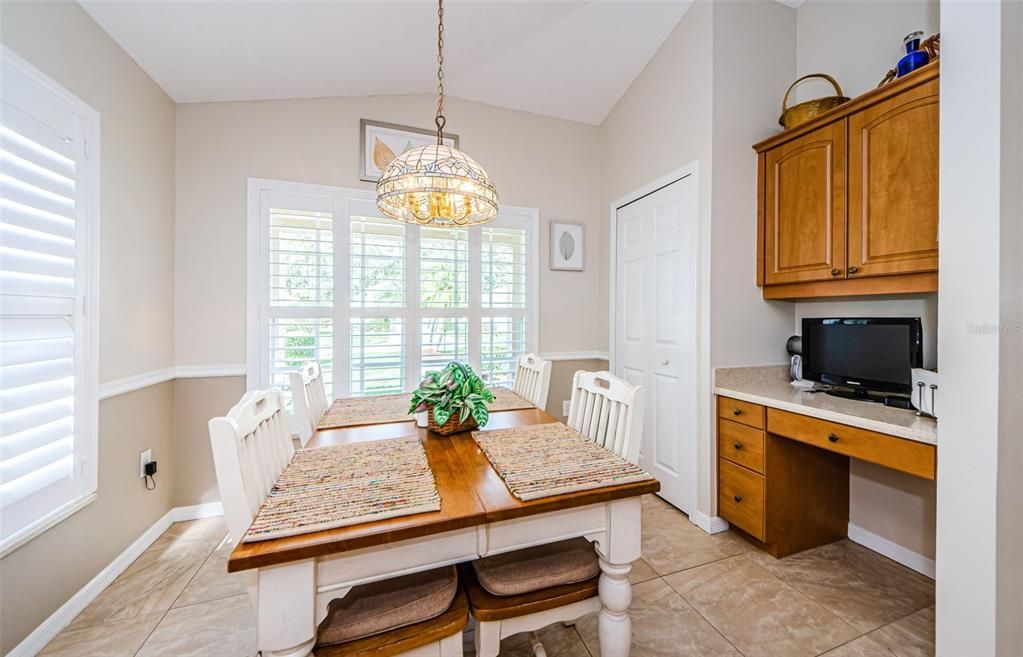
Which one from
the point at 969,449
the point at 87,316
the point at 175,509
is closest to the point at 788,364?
the point at 969,449

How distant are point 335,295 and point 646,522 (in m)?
2.46

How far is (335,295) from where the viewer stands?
260cm

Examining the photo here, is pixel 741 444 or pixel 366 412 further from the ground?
pixel 366 412

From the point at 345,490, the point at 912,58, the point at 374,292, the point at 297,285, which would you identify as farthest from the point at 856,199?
the point at 297,285

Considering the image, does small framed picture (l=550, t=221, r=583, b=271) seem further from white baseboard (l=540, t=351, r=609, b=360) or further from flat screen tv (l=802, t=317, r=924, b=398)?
flat screen tv (l=802, t=317, r=924, b=398)

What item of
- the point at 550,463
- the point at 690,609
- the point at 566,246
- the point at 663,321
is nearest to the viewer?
the point at 550,463

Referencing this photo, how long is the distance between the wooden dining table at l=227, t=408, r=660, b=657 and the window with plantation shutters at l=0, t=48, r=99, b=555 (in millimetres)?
1269

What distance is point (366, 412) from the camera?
1887mm

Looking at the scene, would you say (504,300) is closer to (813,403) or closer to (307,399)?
(307,399)

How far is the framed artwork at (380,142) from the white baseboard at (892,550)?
351cm

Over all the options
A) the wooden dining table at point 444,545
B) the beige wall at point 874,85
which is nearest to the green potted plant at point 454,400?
the wooden dining table at point 444,545

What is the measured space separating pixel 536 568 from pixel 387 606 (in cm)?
43

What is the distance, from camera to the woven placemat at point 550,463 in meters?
1.09

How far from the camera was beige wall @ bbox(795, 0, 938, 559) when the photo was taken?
1.83 meters
